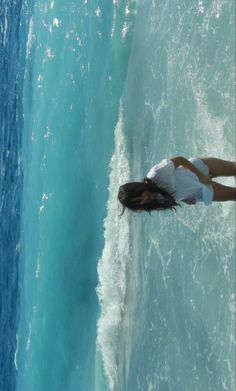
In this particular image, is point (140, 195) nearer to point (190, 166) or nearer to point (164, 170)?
point (164, 170)

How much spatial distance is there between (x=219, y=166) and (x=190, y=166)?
34 cm

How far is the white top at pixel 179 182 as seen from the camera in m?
4.55

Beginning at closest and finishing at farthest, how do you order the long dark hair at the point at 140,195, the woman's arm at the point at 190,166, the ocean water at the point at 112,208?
the long dark hair at the point at 140,195 → the woman's arm at the point at 190,166 → the ocean water at the point at 112,208

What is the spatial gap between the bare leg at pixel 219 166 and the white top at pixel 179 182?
0.77ft

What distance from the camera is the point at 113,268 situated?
8.59 m

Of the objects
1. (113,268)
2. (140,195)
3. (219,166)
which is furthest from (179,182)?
(113,268)

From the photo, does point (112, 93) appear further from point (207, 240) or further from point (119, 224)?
point (207, 240)

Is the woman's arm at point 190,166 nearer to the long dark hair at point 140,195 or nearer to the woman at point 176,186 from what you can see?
the woman at point 176,186

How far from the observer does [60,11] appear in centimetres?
1180

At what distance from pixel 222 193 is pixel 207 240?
3.18 feet

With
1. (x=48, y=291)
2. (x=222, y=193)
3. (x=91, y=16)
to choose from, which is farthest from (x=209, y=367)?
(x=91, y=16)

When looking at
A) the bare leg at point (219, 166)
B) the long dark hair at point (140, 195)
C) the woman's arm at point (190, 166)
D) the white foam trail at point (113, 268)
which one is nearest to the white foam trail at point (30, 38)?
the white foam trail at point (113, 268)

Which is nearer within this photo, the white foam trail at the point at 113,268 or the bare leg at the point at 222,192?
the bare leg at the point at 222,192

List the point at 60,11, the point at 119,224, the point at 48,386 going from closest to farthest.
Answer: the point at 119,224 < the point at 48,386 < the point at 60,11
